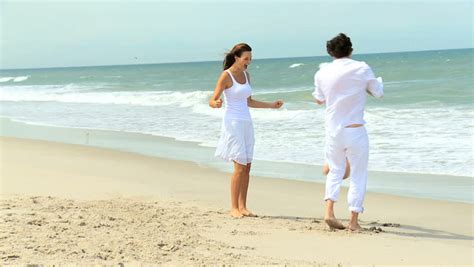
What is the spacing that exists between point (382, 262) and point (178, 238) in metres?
1.52

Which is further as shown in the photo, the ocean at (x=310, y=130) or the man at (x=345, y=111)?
the ocean at (x=310, y=130)

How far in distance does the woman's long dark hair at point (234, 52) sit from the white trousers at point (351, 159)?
1253 mm

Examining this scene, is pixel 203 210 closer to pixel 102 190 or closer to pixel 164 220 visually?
pixel 164 220

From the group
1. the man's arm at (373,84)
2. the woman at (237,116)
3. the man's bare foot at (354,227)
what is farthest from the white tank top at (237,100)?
the man's bare foot at (354,227)

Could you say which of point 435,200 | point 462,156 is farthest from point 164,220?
point 462,156

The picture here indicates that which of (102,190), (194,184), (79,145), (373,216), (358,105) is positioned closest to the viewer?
(358,105)

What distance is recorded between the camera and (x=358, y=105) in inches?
213

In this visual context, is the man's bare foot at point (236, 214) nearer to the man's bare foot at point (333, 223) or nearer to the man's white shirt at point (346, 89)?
the man's bare foot at point (333, 223)

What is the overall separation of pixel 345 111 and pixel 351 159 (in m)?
0.41

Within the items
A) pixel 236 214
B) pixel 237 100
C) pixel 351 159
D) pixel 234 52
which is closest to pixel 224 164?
pixel 236 214

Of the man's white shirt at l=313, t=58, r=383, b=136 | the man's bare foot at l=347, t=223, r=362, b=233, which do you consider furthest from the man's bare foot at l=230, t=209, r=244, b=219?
the man's white shirt at l=313, t=58, r=383, b=136

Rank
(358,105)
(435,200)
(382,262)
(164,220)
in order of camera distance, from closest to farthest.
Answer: (382,262)
(358,105)
(164,220)
(435,200)

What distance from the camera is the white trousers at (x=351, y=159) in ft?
17.9

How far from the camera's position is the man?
5363mm
